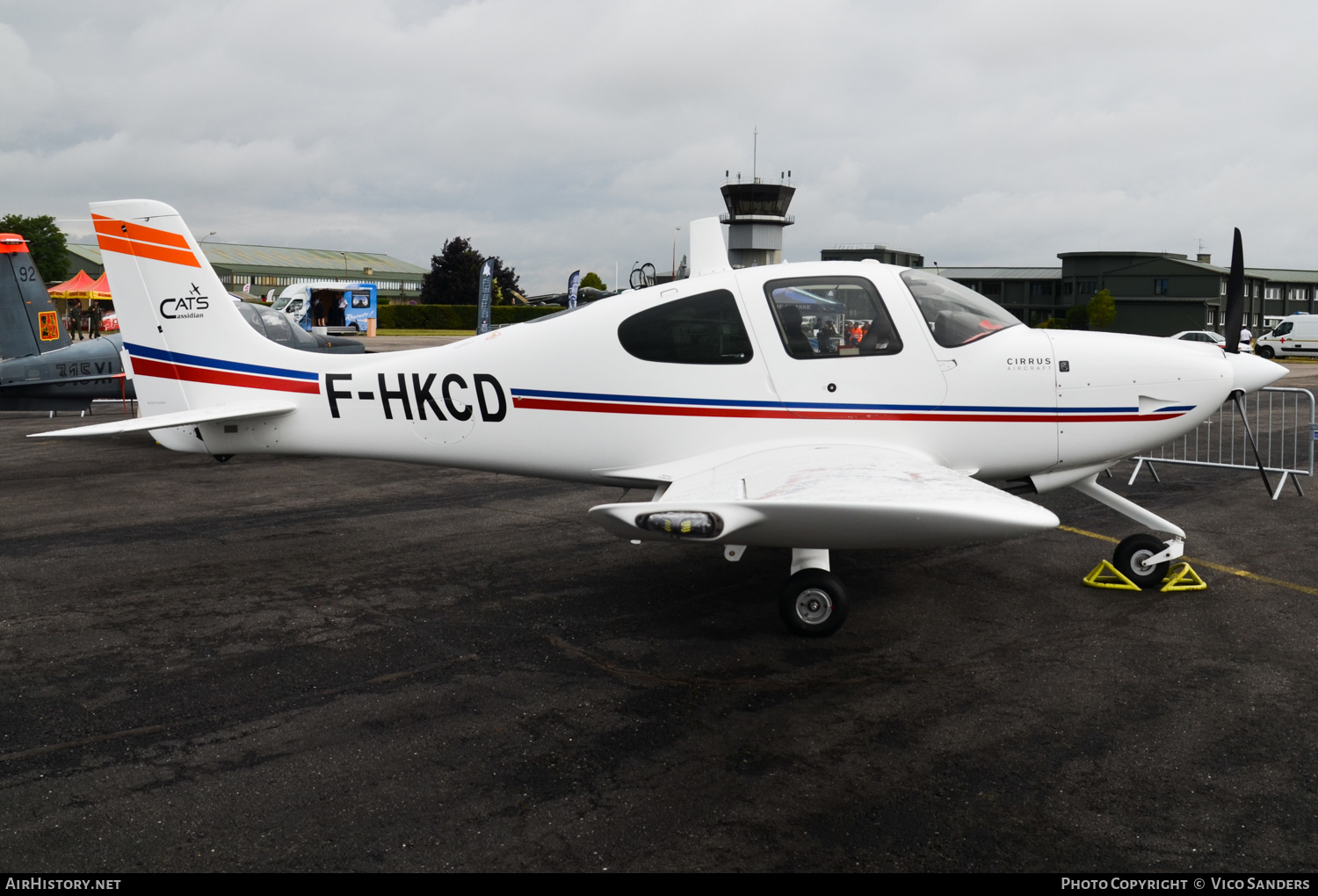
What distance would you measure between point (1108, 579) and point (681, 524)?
4.07 m

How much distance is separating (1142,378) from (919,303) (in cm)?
170

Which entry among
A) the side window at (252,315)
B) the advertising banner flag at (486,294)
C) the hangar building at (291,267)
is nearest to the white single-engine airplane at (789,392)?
the side window at (252,315)

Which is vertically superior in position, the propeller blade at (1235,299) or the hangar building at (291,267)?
the hangar building at (291,267)

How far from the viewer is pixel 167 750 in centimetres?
426

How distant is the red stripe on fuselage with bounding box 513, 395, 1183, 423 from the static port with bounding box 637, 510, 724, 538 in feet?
5.77

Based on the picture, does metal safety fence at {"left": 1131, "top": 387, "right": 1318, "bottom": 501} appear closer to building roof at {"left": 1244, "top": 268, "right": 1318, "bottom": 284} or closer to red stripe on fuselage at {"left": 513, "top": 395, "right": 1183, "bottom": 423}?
red stripe on fuselage at {"left": 513, "top": 395, "right": 1183, "bottom": 423}

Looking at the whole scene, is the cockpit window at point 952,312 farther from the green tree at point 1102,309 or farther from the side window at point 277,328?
the green tree at point 1102,309

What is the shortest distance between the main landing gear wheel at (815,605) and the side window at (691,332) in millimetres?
1642

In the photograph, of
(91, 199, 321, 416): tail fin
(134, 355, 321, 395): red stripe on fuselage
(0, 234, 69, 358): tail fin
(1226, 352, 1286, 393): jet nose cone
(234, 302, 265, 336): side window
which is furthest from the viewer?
(0, 234, 69, 358): tail fin

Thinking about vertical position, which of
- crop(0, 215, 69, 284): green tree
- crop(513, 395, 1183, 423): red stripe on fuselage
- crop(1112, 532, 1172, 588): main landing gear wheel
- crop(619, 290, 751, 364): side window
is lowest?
crop(1112, 532, 1172, 588): main landing gear wheel

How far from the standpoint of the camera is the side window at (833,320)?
624cm

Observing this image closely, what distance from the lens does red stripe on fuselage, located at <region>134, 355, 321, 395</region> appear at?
7.06m

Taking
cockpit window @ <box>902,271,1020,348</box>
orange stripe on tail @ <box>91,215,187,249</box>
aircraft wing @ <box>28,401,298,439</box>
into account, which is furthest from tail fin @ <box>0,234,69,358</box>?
cockpit window @ <box>902,271,1020,348</box>
